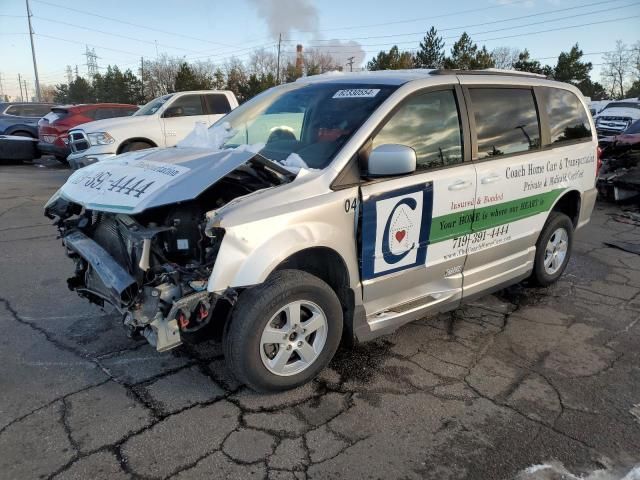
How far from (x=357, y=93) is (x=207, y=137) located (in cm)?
126

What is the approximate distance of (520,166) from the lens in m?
4.17

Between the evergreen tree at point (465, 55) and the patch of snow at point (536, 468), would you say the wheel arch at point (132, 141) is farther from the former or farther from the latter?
the evergreen tree at point (465, 55)

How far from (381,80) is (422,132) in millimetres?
478

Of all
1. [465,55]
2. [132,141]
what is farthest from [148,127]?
[465,55]

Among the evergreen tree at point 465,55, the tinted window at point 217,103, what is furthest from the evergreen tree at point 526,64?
the tinted window at point 217,103

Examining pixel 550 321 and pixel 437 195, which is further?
pixel 550 321

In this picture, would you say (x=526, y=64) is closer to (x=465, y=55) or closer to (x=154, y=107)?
(x=465, y=55)

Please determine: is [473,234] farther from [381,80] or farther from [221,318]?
[221,318]

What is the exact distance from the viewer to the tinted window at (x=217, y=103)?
11.6 m

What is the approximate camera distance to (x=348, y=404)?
3078 millimetres

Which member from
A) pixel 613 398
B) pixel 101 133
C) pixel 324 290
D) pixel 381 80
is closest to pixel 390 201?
pixel 324 290

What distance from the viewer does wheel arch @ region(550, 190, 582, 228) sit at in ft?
16.5

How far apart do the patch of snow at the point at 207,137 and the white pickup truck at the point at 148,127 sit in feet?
22.8

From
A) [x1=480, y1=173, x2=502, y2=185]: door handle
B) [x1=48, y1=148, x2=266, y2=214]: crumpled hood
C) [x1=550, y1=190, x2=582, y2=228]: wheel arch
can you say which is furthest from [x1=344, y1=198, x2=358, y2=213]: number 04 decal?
[x1=550, y1=190, x2=582, y2=228]: wheel arch
